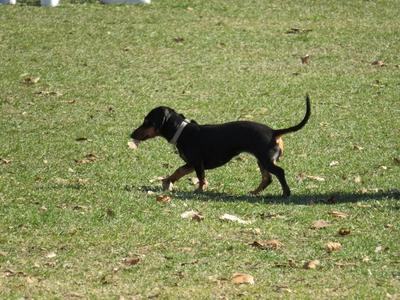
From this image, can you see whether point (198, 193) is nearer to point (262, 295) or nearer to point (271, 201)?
point (271, 201)

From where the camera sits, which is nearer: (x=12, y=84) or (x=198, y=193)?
(x=198, y=193)

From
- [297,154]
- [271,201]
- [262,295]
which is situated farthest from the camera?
[297,154]

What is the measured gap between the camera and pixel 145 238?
29.6 feet

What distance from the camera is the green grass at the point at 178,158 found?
26.8 feet

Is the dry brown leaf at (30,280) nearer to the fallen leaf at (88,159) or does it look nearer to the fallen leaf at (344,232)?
the fallen leaf at (344,232)

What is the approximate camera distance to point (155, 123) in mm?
11375

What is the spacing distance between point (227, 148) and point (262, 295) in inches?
147

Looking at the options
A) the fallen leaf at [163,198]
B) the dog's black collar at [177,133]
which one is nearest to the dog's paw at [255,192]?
the dog's black collar at [177,133]

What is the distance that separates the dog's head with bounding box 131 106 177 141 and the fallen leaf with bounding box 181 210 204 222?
1.73 metres

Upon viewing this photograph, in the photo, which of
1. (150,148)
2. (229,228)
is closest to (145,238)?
(229,228)

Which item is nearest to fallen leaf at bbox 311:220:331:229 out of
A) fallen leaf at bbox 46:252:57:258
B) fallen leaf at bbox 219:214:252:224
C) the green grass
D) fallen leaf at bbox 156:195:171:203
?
the green grass

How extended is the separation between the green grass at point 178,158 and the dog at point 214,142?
285 millimetres

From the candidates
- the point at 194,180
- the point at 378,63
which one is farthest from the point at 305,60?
the point at 194,180

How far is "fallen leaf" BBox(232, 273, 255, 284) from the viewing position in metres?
7.82
